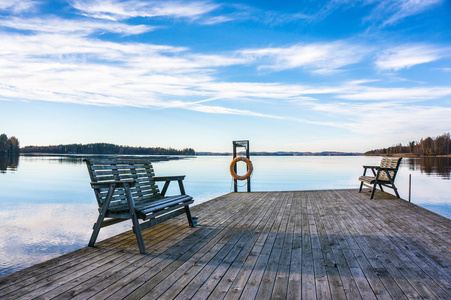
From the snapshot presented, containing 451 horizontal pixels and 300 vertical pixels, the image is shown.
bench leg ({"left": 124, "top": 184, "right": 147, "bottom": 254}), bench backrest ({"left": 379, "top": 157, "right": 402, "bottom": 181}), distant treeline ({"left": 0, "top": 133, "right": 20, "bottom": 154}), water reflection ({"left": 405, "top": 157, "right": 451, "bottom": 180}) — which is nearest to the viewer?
bench leg ({"left": 124, "top": 184, "right": 147, "bottom": 254})

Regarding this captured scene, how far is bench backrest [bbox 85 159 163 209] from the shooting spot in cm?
276

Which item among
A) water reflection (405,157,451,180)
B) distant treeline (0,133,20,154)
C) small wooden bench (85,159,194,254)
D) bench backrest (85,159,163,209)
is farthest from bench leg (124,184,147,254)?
distant treeline (0,133,20,154)

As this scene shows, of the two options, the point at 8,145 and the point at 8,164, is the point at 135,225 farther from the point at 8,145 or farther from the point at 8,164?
the point at 8,145

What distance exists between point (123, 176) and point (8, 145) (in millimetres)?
106193

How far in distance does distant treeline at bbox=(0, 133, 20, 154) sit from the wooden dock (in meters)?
105

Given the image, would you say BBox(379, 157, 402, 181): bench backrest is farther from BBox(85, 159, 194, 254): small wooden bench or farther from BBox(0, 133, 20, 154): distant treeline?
BBox(0, 133, 20, 154): distant treeline

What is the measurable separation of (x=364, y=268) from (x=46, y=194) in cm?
1304

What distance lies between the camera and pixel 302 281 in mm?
1897

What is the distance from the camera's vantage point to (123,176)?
3.13 metres

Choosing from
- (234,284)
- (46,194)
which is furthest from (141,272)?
(46,194)

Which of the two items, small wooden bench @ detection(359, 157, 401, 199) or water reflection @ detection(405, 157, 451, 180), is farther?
water reflection @ detection(405, 157, 451, 180)

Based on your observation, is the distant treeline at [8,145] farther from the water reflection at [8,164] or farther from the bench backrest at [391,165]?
the bench backrest at [391,165]

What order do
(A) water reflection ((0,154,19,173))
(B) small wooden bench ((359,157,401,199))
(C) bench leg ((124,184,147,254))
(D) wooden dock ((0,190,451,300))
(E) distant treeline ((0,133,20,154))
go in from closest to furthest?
(D) wooden dock ((0,190,451,300)) < (C) bench leg ((124,184,147,254)) < (B) small wooden bench ((359,157,401,199)) < (A) water reflection ((0,154,19,173)) < (E) distant treeline ((0,133,20,154))

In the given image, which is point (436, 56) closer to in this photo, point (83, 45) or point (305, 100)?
point (305, 100)
